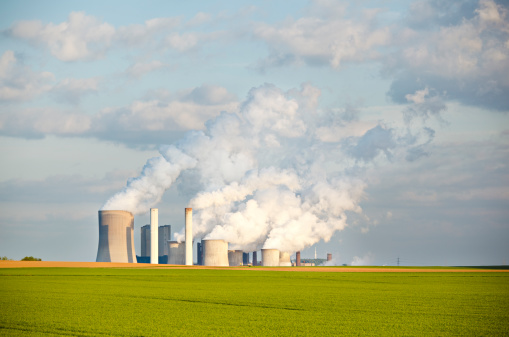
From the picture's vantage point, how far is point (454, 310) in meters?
24.9

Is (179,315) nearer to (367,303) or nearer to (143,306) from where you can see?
(143,306)

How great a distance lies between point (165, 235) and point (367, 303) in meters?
131

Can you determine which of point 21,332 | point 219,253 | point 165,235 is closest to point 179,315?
point 21,332

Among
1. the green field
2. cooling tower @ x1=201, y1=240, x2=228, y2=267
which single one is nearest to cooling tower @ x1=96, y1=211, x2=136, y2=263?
cooling tower @ x1=201, y1=240, x2=228, y2=267

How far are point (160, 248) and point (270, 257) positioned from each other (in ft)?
89.7

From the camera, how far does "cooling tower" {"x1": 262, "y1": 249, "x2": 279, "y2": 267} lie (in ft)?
470

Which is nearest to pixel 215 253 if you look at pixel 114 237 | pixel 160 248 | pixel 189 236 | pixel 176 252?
pixel 189 236

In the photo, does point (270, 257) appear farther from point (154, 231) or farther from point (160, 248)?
point (160, 248)

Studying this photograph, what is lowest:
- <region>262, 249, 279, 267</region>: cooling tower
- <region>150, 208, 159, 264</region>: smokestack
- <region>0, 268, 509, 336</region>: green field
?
<region>0, 268, 509, 336</region>: green field

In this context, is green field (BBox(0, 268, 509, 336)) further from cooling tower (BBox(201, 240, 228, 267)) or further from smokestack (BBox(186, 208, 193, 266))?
smokestack (BBox(186, 208, 193, 266))

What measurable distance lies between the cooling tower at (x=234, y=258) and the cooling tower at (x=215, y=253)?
51.2ft

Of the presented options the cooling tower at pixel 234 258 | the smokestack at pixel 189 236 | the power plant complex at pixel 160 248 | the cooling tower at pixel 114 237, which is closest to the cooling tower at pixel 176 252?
the power plant complex at pixel 160 248

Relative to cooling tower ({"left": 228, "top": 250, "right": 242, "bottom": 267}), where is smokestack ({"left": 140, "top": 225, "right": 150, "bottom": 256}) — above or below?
above

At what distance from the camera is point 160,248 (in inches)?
6019
